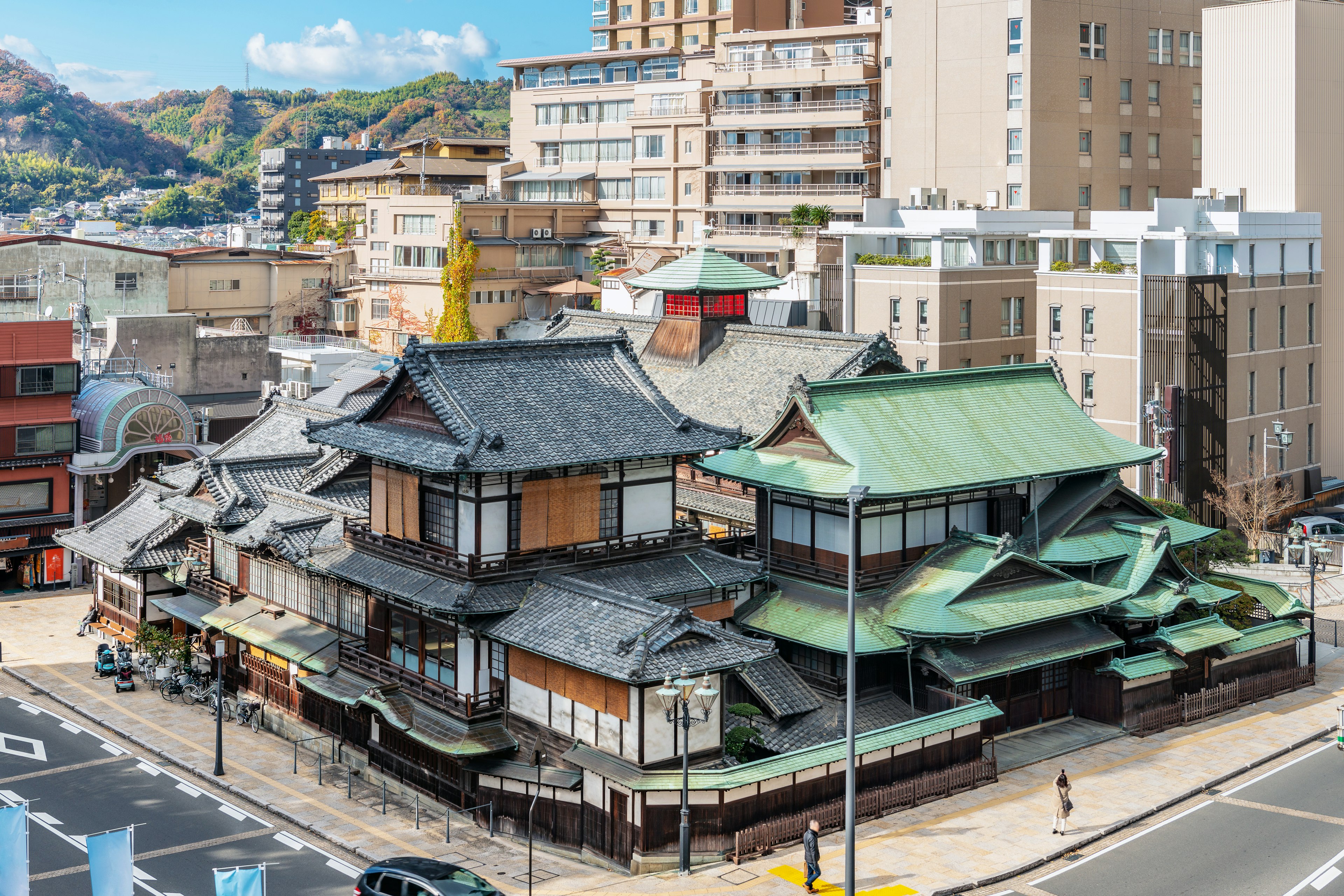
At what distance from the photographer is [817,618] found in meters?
49.0

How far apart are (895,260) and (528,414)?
43972mm

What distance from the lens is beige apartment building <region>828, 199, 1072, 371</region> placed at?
271ft

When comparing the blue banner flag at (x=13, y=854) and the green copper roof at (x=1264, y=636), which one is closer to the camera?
the blue banner flag at (x=13, y=854)

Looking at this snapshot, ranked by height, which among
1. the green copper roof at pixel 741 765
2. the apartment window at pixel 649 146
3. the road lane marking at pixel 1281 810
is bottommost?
the road lane marking at pixel 1281 810

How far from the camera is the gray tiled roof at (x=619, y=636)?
39656 millimetres

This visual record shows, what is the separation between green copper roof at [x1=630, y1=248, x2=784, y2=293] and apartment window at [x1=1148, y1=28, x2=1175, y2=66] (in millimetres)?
47115

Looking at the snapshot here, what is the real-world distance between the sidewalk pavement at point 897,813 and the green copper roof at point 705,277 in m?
26.8

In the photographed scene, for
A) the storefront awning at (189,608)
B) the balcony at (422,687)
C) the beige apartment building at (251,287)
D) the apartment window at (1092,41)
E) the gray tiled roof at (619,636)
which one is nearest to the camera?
the gray tiled roof at (619,636)

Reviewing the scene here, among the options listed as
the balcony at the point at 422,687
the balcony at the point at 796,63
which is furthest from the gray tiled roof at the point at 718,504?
the balcony at the point at 796,63

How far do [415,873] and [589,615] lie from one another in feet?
32.3

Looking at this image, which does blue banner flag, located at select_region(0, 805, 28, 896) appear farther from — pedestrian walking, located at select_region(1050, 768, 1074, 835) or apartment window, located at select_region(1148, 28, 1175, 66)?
apartment window, located at select_region(1148, 28, 1175, 66)

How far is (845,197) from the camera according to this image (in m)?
113

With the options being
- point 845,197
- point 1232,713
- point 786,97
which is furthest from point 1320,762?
point 786,97

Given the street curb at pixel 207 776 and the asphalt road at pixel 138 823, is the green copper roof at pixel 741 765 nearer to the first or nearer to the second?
the street curb at pixel 207 776
